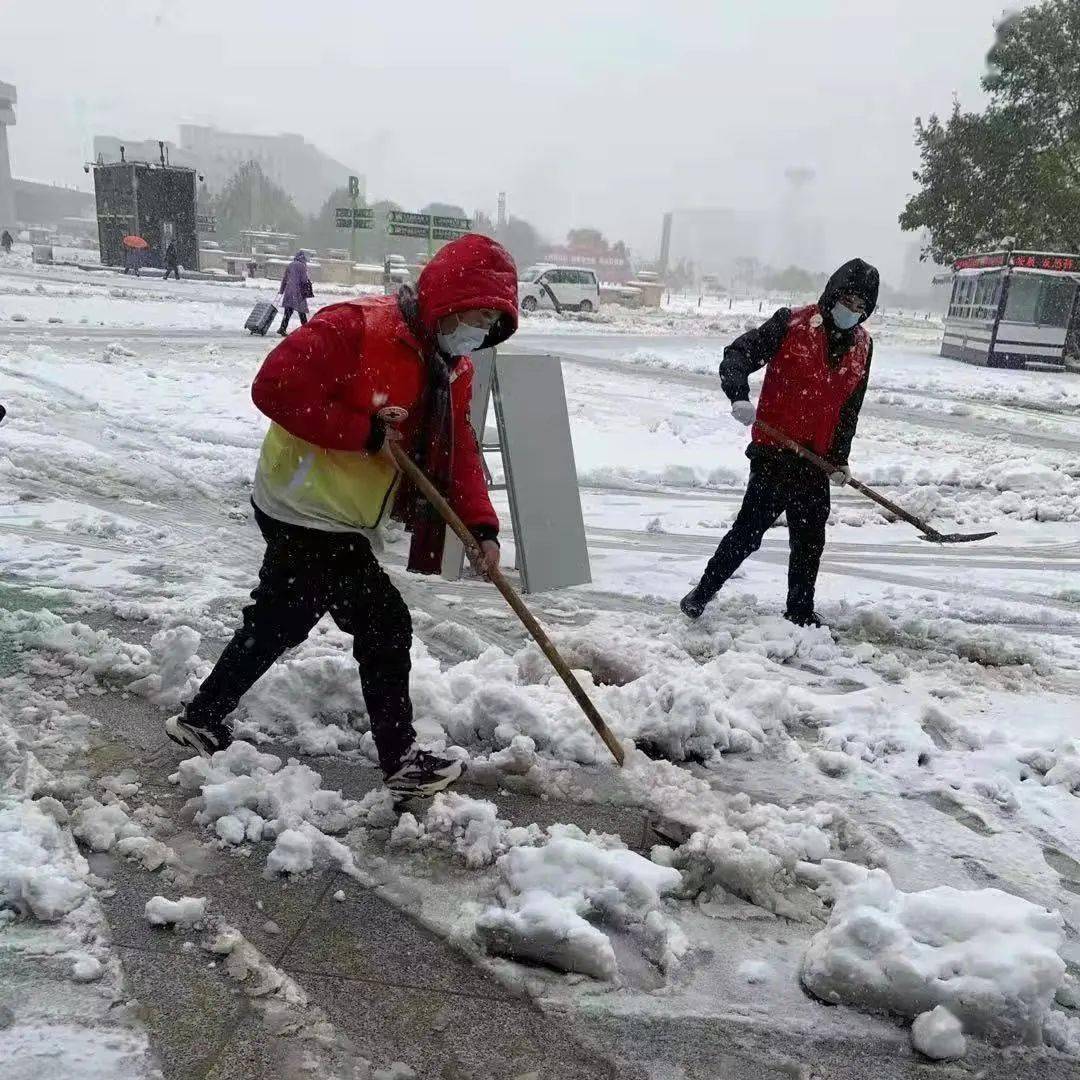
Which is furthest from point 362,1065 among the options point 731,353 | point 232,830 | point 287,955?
point 731,353

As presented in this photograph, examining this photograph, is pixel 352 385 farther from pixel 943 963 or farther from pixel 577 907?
pixel 943 963

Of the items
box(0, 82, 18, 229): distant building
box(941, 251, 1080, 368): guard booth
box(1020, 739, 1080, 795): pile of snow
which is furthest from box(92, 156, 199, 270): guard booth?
box(0, 82, 18, 229): distant building

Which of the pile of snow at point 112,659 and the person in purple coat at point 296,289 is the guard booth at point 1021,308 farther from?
the pile of snow at point 112,659

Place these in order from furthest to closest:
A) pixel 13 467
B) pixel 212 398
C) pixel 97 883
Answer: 1. pixel 212 398
2. pixel 13 467
3. pixel 97 883

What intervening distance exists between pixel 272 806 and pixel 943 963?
178 centimetres

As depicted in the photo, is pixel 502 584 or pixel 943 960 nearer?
pixel 943 960

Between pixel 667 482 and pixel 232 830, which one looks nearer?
pixel 232 830

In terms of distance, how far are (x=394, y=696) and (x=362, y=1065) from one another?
1045mm

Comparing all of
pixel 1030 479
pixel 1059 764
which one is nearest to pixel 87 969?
pixel 1059 764

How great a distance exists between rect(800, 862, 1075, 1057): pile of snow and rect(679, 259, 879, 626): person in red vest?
7.30 ft

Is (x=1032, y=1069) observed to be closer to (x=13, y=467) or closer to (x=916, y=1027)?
(x=916, y=1027)

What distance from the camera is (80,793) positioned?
8.57ft

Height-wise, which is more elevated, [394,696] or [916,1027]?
[394,696]

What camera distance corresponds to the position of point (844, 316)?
3918 millimetres
